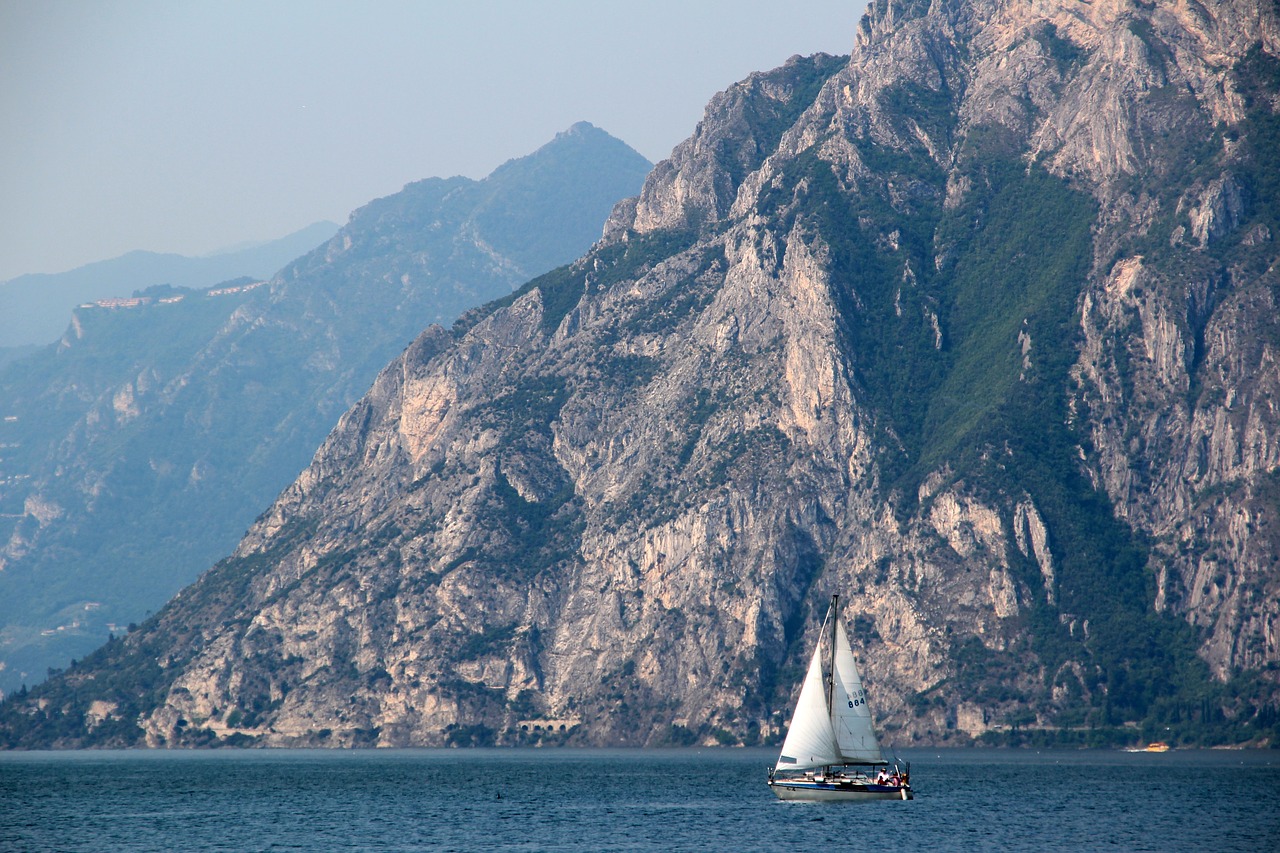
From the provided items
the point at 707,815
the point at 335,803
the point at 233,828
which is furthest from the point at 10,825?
the point at 707,815

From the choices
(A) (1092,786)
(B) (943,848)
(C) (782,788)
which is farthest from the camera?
(A) (1092,786)

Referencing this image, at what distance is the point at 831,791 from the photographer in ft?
516

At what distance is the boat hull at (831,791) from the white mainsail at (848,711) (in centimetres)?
396

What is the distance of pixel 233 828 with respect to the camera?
6033 inches

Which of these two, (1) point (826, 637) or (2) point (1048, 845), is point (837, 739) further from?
(2) point (1048, 845)

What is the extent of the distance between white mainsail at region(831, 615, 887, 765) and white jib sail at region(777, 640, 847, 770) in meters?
0.77

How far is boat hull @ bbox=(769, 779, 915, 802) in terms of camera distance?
514 ft

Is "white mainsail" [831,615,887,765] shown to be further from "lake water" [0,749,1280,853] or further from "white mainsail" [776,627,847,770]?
"lake water" [0,749,1280,853]

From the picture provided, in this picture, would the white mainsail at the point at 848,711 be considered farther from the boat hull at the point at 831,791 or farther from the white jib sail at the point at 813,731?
the boat hull at the point at 831,791

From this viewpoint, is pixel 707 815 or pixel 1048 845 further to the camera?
pixel 707 815

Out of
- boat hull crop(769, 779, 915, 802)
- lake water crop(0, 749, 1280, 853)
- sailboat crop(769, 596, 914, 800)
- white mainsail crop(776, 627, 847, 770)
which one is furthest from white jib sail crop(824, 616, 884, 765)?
lake water crop(0, 749, 1280, 853)

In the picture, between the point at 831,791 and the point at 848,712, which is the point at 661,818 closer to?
the point at 831,791

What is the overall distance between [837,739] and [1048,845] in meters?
24.4

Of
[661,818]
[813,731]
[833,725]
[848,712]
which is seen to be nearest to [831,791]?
[813,731]
